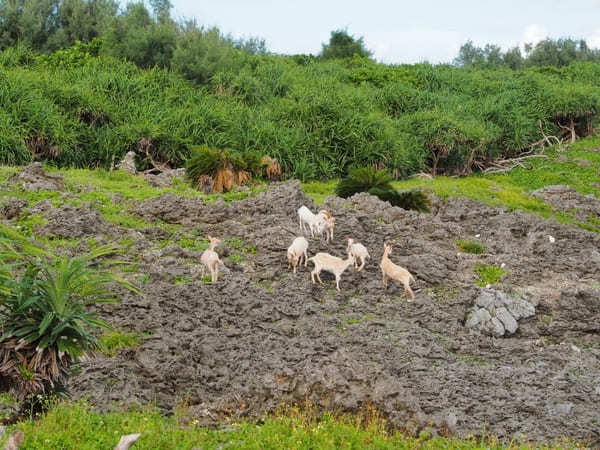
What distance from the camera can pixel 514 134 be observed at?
24875 mm

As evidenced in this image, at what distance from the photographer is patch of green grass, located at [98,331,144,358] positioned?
766cm

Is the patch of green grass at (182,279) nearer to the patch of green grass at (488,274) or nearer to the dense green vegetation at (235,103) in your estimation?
the patch of green grass at (488,274)

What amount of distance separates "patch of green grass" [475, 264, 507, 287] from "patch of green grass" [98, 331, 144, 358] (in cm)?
499

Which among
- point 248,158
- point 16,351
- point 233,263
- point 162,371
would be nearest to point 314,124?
point 248,158

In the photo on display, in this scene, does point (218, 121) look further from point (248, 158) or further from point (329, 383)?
point (329, 383)

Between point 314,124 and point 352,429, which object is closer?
point 352,429

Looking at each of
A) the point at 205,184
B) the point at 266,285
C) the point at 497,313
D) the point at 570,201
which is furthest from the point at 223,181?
the point at 570,201

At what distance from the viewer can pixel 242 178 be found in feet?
51.1

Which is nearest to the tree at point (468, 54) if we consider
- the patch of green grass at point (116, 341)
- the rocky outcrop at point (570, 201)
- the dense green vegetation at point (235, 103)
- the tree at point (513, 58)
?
the tree at point (513, 58)

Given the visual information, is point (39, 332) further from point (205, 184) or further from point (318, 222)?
point (205, 184)

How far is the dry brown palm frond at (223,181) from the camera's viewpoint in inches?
591

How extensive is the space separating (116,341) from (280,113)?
524 inches

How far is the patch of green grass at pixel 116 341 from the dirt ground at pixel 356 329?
11cm

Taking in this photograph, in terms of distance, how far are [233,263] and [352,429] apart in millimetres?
4876
